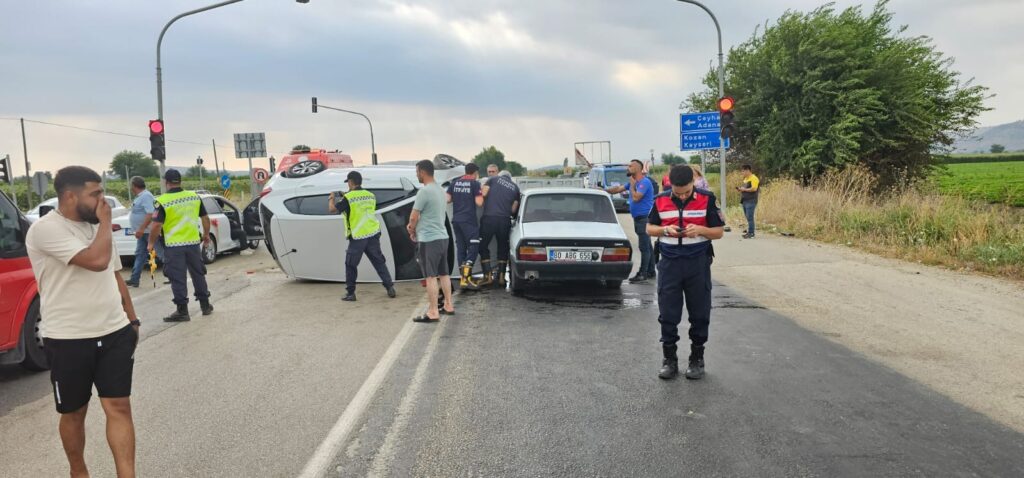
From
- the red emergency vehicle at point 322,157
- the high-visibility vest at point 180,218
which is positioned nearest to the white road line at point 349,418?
the high-visibility vest at point 180,218

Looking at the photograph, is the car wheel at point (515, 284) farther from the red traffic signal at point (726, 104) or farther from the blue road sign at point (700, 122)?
the blue road sign at point (700, 122)

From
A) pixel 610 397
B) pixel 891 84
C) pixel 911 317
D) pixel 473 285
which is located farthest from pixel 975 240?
pixel 891 84

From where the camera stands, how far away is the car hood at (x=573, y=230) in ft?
27.6

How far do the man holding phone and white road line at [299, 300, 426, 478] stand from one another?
7.18 feet

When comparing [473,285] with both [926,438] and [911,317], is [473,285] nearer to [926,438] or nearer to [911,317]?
[911,317]

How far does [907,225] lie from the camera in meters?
12.9

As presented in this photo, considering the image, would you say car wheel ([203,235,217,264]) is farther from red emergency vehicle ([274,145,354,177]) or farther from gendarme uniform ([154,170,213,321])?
red emergency vehicle ([274,145,354,177])

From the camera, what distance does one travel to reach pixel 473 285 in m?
9.42

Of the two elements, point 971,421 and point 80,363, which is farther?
point 971,421

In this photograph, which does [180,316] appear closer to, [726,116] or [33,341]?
[33,341]

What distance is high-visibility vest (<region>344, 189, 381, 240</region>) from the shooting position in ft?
28.9

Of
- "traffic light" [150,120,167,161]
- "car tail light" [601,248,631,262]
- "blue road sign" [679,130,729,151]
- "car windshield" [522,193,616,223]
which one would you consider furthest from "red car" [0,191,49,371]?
"blue road sign" [679,130,729,151]

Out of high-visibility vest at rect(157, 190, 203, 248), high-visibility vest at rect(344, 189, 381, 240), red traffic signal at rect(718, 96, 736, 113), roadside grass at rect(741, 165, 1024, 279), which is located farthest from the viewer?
red traffic signal at rect(718, 96, 736, 113)

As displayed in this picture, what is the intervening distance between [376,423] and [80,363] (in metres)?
1.68
